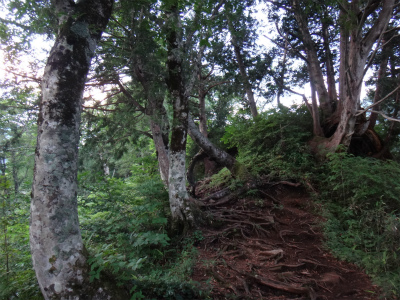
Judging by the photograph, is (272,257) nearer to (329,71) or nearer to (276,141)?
(276,141)

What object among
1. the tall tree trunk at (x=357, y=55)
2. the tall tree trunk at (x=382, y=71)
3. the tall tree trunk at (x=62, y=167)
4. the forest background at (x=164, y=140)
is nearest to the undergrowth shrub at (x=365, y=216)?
the forest background at (x=164, y=140)

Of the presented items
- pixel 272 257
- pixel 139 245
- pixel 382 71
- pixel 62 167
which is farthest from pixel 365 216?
pixel 382 71

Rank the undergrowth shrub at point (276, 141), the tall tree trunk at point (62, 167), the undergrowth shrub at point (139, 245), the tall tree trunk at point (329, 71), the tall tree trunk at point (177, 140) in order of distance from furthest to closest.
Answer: the tall tree trunk at point (329, 71), the undergrowth shrub at point (276, 141), the tall tree trunk at point (177, 140), the undergrowth shrub at point (139, 245), the tall tree trunk at point (62, 167)

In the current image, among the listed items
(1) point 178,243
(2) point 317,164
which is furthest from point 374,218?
(1) point 178,243

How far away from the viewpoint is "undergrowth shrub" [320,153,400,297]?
13.5ft

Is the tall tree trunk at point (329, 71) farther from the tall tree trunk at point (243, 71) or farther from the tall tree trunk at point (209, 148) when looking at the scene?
the tall tree trunk at point (209, 148)

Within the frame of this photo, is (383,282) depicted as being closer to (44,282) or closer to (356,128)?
(44,282)

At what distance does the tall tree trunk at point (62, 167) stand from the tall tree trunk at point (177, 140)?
275 centimetres

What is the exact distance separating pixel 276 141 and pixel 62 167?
28.8ft

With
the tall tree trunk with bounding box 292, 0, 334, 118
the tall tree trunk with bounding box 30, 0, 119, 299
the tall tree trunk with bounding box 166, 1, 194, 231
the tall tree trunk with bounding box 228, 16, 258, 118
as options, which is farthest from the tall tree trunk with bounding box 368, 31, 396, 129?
the tall tree trunk with bounding box 30, 0, 119, 299

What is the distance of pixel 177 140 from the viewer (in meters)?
5.99

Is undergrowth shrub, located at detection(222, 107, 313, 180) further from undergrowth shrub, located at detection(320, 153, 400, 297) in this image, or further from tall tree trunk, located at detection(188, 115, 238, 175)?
undergrowth shrub, located at detection(320, 153, 400, 297)

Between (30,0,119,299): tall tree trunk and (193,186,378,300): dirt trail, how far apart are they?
2071mm

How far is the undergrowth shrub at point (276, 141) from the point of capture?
8789mm
